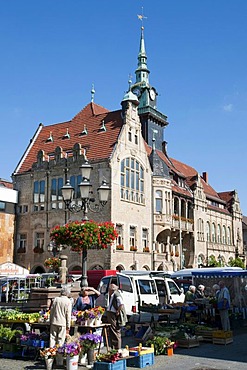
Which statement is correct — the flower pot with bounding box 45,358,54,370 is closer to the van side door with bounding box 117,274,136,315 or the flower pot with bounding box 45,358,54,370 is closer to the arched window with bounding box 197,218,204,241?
the van side door with bounding box 117,274,136,315

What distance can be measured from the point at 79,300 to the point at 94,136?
25.8 m

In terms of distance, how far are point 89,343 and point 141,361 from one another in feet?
4.13

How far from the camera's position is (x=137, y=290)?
19.0 metres

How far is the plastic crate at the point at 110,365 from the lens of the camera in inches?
386

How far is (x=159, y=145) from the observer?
48.3 m

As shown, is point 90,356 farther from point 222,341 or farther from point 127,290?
point 127,290

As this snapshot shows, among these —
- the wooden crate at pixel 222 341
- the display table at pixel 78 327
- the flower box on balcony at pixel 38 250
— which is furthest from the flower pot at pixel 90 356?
the flower box on balcony at pixel 38 250

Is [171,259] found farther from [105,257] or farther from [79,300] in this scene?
[79,300]

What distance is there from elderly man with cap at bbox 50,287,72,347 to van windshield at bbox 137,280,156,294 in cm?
845

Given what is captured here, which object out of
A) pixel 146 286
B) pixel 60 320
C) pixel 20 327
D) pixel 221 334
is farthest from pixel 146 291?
pixel 60 320

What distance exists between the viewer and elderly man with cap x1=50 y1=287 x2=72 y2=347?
35.6 feet

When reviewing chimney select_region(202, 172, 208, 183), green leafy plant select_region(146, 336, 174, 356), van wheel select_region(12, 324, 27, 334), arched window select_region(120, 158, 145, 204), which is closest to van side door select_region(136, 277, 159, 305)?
green leafy plant select_region(146, 336, 174, 356)

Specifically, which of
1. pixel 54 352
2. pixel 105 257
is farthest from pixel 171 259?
pixel 54 352

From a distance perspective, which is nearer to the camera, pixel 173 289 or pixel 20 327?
pixel 20 327
